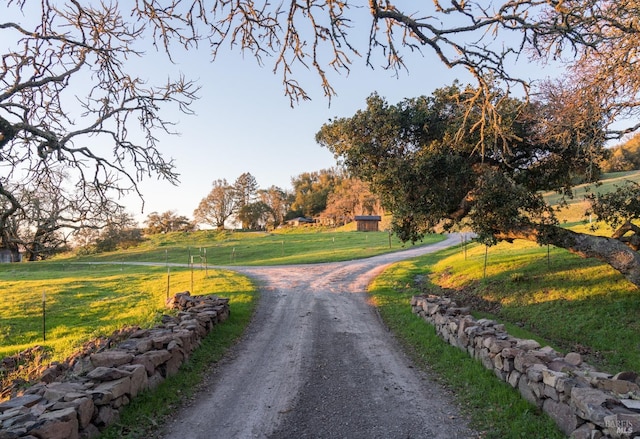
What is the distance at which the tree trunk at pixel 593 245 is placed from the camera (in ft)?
36.6

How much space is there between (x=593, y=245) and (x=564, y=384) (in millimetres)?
8331

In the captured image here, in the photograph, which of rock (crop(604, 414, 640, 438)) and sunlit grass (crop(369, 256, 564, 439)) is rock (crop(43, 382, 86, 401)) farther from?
rock (crop(604, 414, 640, 438))

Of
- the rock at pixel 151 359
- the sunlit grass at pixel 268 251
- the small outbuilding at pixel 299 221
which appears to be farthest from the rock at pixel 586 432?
the small outbuilding at pixel 299 221

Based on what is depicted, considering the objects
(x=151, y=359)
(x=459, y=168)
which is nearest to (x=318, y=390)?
(x=151, y=359)

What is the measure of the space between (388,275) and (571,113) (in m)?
13.5

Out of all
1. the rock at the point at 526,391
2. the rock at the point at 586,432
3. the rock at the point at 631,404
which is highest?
the rock at the point at 631,404

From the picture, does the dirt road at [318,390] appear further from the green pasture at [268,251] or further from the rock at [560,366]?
the green pasture at [268,251]

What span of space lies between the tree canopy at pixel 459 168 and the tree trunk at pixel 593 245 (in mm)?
29

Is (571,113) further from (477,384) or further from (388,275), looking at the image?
(388,275)

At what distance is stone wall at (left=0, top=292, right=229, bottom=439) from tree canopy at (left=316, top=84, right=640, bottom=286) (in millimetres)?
8405

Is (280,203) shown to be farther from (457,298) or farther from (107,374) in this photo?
(107,374)

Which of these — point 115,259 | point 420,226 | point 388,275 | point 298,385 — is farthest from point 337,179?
point 298,385

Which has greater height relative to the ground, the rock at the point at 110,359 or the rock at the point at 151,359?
the rock at the point at 110,359

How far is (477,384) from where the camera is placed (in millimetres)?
7027
